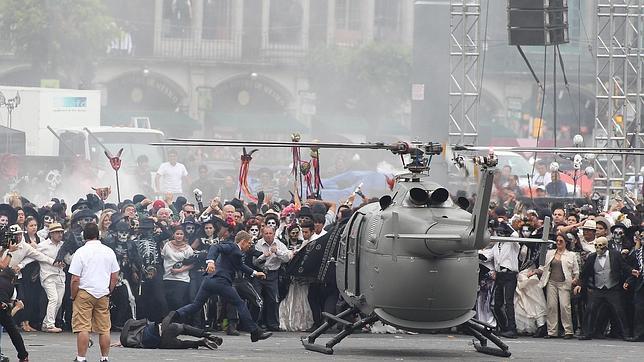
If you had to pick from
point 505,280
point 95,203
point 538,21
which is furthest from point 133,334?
point 538,21

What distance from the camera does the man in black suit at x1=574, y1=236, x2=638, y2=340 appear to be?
23.3 metres

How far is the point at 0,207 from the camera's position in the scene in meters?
23.6

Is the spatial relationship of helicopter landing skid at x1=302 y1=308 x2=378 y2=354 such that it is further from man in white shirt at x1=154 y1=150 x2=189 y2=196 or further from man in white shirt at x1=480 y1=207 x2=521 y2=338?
man in white shirt at x1=154 y1=150 x2=189 y2=196

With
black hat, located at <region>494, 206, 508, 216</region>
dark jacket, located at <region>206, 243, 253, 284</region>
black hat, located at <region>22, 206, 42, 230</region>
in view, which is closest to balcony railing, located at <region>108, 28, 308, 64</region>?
black hat, located at <region>494, 206, 508, 216</region>

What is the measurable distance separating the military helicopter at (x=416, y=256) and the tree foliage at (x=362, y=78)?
44.6 metres

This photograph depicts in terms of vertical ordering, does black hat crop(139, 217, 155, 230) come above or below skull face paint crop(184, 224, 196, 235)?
above

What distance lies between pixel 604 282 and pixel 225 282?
544cm

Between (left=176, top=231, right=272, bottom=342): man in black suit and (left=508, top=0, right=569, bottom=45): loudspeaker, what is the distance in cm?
1150

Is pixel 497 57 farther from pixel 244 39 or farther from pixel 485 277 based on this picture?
pixel 485 277

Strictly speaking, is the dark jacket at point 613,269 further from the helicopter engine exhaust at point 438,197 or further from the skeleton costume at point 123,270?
the skeleton costume at point 123,270

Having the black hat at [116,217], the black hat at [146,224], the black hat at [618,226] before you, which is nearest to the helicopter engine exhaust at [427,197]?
the black hat at [618,226]

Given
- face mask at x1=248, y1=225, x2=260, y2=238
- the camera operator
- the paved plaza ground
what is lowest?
the paved plaza ground

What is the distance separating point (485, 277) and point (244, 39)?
148 ft

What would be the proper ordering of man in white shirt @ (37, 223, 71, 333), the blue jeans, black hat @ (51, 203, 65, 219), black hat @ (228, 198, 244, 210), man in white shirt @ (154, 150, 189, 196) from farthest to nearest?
man in white shirt @ (154, 150, 189, 196) → black hat @ (228, 198, 244, 210) → black hat @ (51, 203, 65, 219) → man in white shirt @ (37, 223, 71, 333) → the blue jeans
